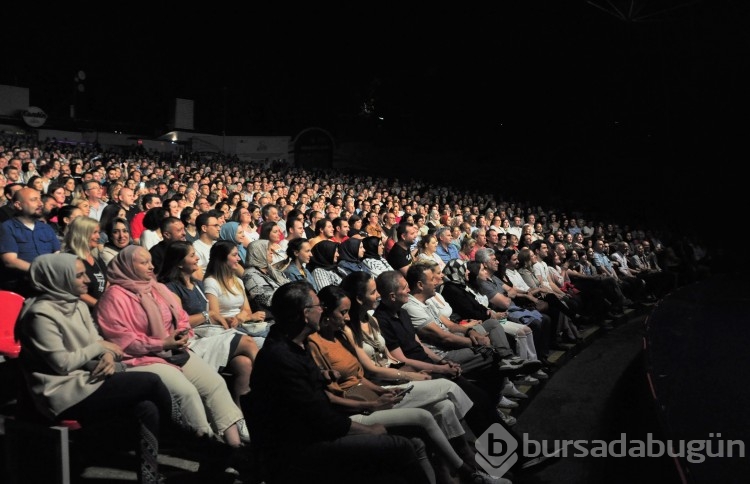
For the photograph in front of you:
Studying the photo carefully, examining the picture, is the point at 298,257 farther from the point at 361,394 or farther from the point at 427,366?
the point at 361,394

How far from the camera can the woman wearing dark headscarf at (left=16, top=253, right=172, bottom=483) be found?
8.79ft

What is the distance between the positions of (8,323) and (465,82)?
Answer: 2355cm

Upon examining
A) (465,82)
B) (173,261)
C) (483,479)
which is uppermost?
(465,82)

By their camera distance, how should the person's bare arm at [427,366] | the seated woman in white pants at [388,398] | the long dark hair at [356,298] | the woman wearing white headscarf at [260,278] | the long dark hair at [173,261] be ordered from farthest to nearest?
1. the woman wearing white headscarf at [260,278]
2. the person's bare arm at [427,366]
3. the long dark hair at [173,261]
4. the long dark hair at [356,298]
5. the seated woman in white pants at [388,398]

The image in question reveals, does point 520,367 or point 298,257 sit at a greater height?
point 298,257

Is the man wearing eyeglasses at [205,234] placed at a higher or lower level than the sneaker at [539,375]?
higher

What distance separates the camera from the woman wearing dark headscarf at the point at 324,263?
5.45 metres

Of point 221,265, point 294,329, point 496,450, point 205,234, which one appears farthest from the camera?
point 205,234

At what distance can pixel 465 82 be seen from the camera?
83.4 feet

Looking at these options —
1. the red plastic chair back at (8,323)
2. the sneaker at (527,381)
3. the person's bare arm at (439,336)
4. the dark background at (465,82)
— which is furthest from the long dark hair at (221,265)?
the dark background at (465,82)

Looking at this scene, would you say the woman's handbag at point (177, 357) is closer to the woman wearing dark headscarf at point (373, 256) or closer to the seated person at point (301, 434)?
the seated person at point (301, 434)

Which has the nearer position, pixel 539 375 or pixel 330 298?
pixel 330 298

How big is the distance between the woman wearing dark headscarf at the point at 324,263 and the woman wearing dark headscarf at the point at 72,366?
259 centimetres

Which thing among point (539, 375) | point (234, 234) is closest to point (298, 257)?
point (234, 234)
